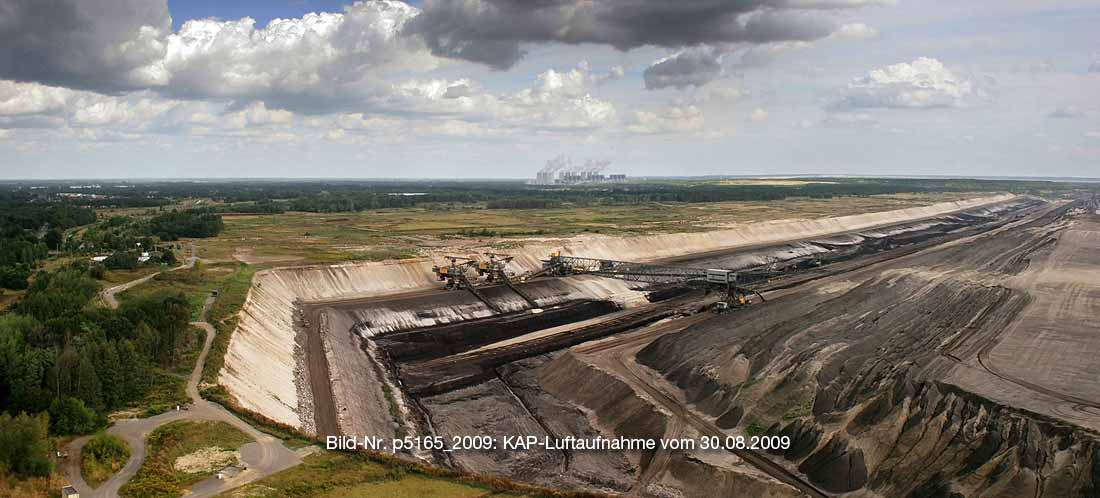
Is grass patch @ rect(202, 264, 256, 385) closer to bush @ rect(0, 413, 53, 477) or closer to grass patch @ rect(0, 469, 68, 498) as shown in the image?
bush @ rect(0, 413, 53, 477)

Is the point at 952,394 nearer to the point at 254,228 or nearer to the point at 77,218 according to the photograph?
the point at 254,228

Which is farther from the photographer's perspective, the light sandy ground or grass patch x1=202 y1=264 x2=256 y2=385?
grass patch x1=202 y1=264 x2=256 y2=385

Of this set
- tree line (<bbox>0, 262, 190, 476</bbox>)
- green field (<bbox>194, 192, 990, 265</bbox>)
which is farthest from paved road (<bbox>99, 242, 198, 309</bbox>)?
green field (<bbox>194, 192, 990, 265</bbox>)

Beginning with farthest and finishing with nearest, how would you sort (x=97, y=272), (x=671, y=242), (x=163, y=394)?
(x=671, y=242) → (x=97, y=272) → (x=163, y=394)

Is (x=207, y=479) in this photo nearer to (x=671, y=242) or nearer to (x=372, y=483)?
(x=372, y=483)

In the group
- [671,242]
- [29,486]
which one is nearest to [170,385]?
[29,486]

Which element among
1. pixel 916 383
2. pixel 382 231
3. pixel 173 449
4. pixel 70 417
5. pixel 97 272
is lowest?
pixel 173 449

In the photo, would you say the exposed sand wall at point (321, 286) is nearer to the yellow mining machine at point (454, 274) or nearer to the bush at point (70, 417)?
the yellow mining machine at point (454, 274)
